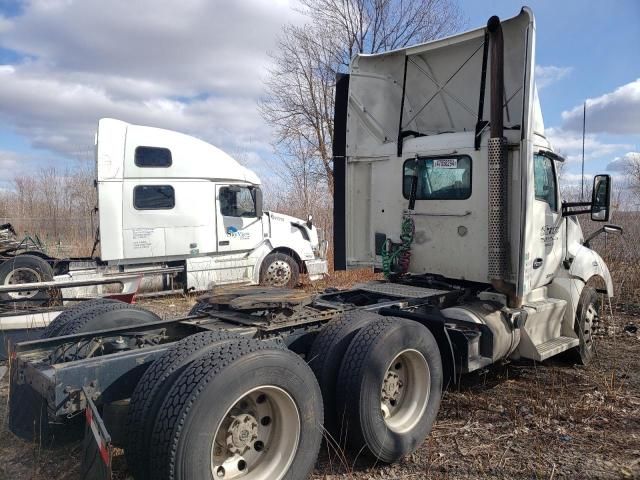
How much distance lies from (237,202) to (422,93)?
20.2ft

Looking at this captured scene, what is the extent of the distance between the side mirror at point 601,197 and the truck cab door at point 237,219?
747cm

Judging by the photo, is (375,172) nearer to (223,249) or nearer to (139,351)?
(139,351)

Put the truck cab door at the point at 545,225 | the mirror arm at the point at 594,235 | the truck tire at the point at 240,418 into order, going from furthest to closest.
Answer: the mirror arm at the point at 594,235, the truck cab door at the point at 545,225, the truck tire at the point at 240,418

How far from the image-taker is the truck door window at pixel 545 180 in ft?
17.5

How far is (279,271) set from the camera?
11.9 metres

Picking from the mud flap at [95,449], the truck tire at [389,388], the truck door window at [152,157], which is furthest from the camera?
the truck door window at [152,157]

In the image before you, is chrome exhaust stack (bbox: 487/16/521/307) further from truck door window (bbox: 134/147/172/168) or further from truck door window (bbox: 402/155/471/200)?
truck door window (bbox: 134/147/172/168)

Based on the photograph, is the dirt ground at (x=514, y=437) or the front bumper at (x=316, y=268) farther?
the front bumper at (x=316, y=268)

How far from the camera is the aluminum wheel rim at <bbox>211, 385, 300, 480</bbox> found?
2.95 metres

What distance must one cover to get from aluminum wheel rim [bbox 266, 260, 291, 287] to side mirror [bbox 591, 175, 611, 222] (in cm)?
744

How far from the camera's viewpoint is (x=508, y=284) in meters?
5.14

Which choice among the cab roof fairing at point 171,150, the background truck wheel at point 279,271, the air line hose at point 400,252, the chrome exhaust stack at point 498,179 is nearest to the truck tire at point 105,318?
the air line hose at point 400,252

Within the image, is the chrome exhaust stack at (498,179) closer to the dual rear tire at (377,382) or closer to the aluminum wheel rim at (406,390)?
the dual rear tire at (377,382)

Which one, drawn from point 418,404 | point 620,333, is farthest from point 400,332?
point 620,333
